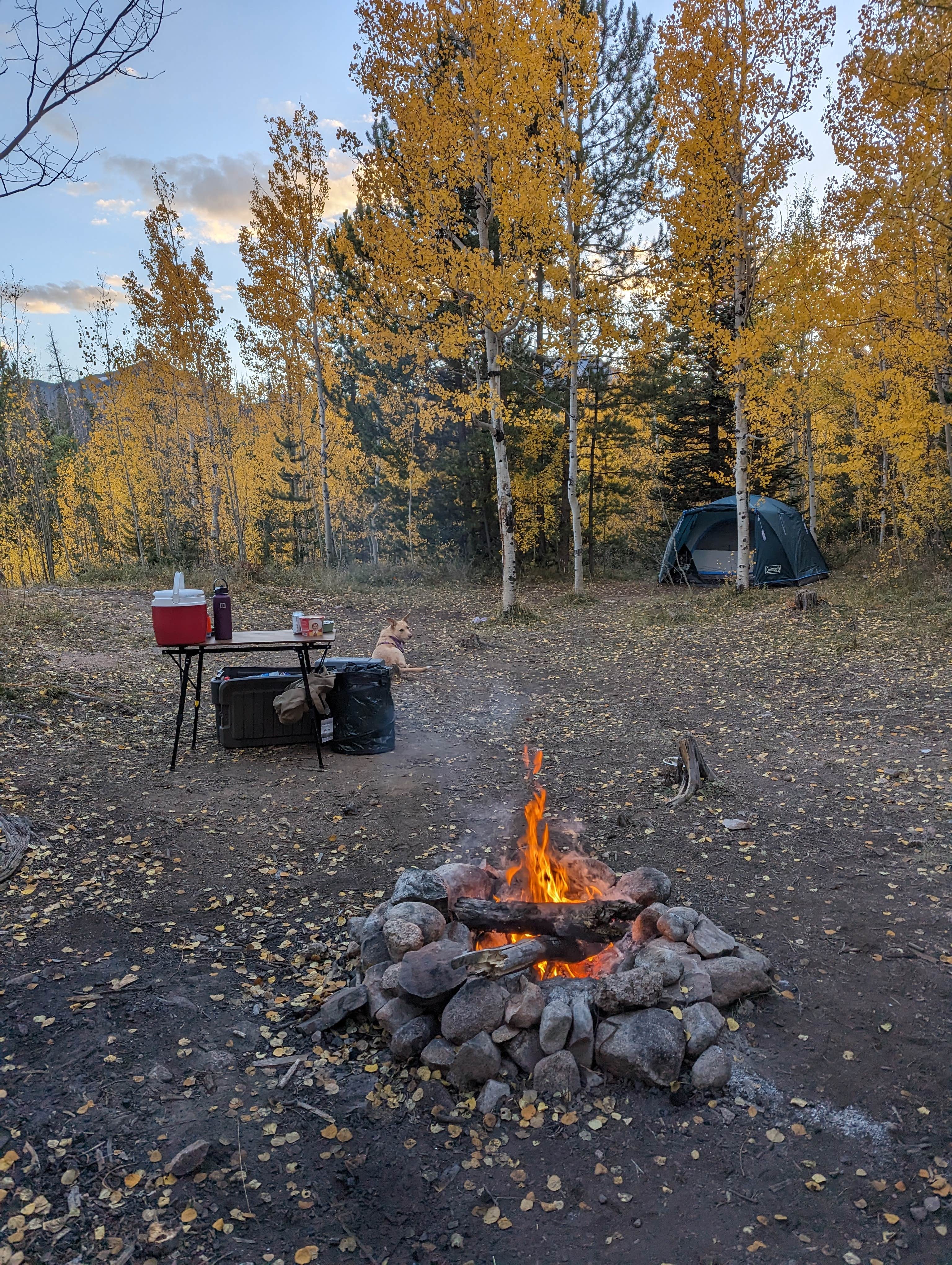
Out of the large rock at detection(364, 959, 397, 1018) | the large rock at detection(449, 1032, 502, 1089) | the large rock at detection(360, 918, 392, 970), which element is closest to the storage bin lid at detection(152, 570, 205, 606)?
the large rock at detection(360, 918, 392, 970)

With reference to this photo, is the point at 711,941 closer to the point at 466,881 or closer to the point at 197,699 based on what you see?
the point at 466,881

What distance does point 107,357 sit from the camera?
81.0 feet

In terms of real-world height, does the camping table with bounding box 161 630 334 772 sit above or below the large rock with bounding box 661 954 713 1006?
above

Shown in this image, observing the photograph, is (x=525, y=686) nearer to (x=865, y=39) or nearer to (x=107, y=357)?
(x=865, y=39)

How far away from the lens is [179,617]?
5.10 meters

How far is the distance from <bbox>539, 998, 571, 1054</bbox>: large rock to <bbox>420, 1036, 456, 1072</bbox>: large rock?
347 millimetres

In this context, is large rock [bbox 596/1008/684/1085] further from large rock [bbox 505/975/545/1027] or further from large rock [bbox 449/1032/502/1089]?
large rock [bbox 449/1032/502/1089]

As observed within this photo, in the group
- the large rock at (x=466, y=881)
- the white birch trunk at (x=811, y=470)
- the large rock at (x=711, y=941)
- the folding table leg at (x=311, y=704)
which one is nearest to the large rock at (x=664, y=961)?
the large rock at (x=711, y=941)

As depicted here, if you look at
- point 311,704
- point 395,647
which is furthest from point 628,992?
point 395,647

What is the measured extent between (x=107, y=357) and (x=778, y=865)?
27.6m

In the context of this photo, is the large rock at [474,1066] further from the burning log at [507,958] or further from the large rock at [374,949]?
the large rock at [374,949]

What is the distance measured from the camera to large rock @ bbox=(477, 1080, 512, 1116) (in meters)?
2.58

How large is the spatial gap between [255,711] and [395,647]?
2.96 m

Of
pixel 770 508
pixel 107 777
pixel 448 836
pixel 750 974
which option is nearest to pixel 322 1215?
pixel 750 974
